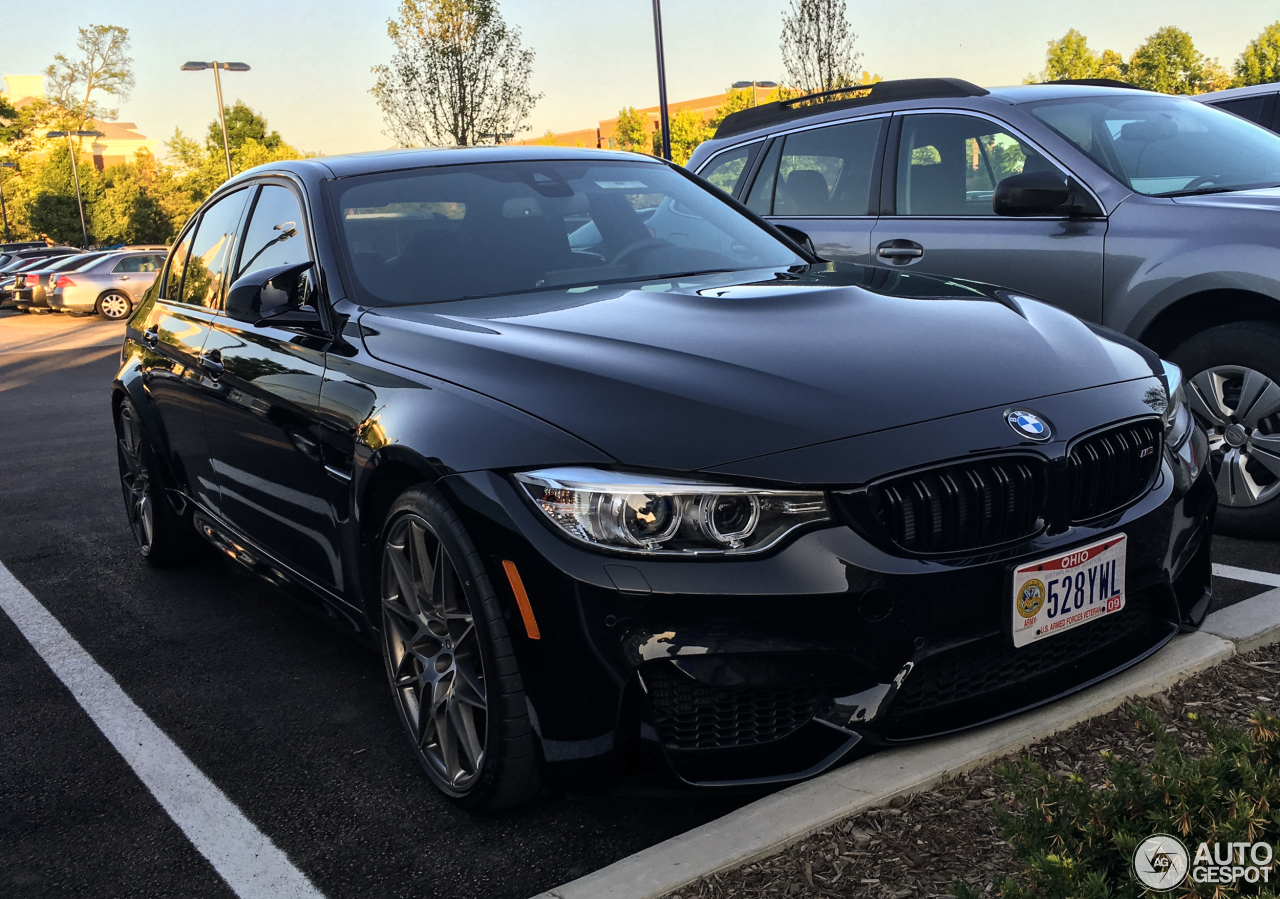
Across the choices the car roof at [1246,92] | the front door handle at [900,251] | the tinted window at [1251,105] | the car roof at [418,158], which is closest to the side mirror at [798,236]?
the car roof at [418,158]

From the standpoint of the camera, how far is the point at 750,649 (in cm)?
244

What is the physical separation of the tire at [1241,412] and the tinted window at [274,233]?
10.7 feet

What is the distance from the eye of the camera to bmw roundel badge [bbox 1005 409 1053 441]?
2.68 metres

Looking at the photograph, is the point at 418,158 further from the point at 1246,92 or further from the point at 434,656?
the point at 1246,92

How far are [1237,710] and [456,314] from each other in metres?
2.24

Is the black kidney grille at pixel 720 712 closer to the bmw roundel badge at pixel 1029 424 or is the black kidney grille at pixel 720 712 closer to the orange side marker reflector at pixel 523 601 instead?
the orange side marker reflector at pixel 523 601

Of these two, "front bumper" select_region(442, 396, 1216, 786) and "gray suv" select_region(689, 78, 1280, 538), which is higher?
"gray suv" select_region(689, 78, 1280, 538)

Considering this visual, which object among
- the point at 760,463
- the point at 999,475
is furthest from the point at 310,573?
the point at 999,475

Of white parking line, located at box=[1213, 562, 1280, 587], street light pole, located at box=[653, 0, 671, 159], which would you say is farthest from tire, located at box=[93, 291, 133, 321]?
white parking line, located at box=[1213, 562, 1280, 587]

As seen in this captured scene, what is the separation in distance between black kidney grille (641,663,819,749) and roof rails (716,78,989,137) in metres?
4.06

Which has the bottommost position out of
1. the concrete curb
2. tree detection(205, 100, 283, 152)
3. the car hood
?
the concrete curb

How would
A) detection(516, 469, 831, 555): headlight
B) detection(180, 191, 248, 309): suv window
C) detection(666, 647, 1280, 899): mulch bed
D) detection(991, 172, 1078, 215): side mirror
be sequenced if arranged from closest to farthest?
detection(666, 647, 1280, 899): mulch bed → detection(516, 469, 831, 555): headlight → detection(180, 191, 248, 309): suv window → detection(991, 172, 1078, 215): side mirror

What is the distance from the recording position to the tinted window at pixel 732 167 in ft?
22.7

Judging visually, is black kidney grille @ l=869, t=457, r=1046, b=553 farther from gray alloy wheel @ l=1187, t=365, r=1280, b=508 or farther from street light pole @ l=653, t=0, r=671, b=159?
street light pole @ l=653, t=0, r=671, b=159
